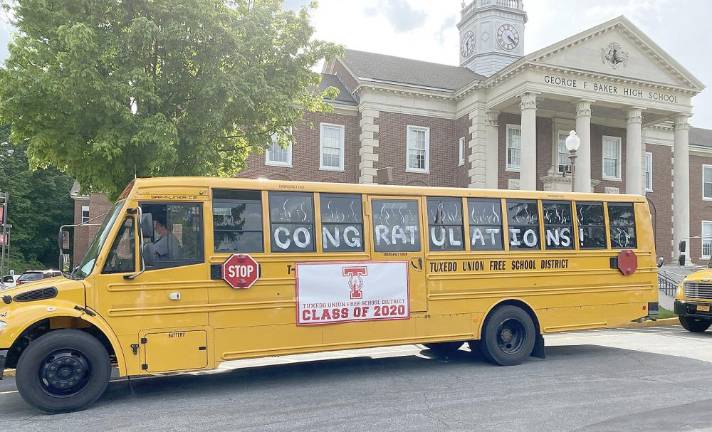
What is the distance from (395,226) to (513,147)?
72.0ft

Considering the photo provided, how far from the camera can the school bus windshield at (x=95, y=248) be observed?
23.5 ft

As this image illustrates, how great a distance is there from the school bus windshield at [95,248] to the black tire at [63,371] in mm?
738

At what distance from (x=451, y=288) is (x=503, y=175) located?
20.9 meters

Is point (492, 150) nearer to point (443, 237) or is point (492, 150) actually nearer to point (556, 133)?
point (556, 133)

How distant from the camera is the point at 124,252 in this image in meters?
7.18

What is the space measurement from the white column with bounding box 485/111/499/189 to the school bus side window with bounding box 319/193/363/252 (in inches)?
795

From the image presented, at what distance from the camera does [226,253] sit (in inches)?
303

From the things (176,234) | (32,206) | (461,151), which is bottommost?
(176,234)

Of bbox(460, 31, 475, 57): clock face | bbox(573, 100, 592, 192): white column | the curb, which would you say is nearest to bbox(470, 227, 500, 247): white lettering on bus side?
the curb

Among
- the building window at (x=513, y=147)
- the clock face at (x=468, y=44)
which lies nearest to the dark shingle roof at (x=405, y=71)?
the building window at (x=513, y=147)

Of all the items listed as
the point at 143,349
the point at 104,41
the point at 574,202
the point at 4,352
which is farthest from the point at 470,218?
the point at 104,41

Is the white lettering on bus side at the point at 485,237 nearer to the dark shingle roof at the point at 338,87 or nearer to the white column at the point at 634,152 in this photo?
the dark shingle roof at the point at 338,87

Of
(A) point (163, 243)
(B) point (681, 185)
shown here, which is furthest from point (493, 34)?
(A) point (163, 243)

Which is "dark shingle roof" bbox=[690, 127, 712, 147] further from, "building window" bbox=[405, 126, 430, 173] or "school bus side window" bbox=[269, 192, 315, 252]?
"school bus side window" bbox=[269, 192, 315, 252]
